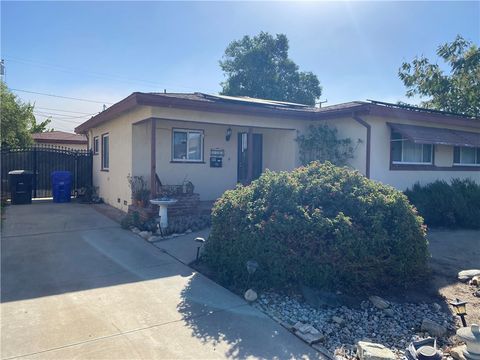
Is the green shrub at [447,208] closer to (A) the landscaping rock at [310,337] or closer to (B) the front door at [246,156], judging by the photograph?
(B) the front door at [246,156]

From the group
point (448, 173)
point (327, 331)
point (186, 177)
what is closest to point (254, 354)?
point (327, 331)

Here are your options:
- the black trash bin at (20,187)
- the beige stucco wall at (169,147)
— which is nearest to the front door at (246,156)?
the beige stucco wall at (169,147)

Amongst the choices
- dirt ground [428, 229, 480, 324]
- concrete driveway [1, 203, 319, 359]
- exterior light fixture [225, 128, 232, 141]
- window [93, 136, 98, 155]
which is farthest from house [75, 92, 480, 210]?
concrete driveway [1, 203, 319, 359]

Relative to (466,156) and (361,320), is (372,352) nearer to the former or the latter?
(361,320)

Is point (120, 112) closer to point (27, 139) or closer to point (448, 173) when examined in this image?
point (448, 173)

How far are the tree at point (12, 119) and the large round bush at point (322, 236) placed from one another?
51.8ft

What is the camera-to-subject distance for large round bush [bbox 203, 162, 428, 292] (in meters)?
4.74

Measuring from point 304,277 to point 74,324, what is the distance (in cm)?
274

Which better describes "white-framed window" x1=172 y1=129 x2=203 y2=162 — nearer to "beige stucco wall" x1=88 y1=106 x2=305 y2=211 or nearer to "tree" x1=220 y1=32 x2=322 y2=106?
"beige stucco wall" x1=88 y1=106 x2=305 y2=211

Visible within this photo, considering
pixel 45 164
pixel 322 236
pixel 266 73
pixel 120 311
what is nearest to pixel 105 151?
pixel 45 164

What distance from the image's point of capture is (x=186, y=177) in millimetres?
11086

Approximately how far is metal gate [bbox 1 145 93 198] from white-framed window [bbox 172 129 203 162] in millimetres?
5737

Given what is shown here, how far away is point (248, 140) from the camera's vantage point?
1086 centimetres

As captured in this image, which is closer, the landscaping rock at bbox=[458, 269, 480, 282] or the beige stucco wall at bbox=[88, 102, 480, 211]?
the landscaping rock at bbox=[458, 269, 480, 282]
